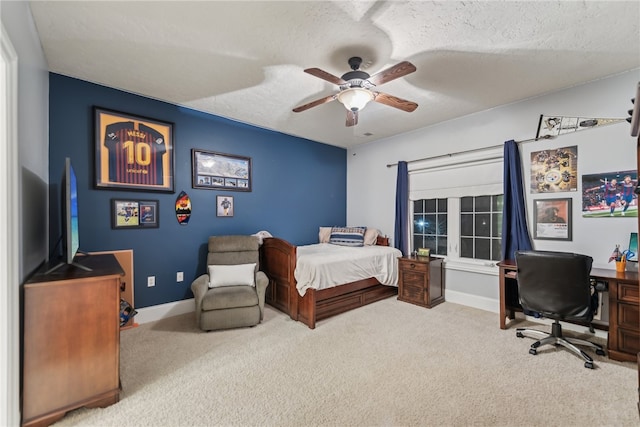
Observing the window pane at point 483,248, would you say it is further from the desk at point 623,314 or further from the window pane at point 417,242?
the desk at point 623,314

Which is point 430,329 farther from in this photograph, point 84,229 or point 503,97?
point 84,229

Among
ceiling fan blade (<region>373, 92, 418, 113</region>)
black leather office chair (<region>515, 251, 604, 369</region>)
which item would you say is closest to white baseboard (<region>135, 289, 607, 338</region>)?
black leather office chair (<region>515, 251, 604, 369</region>)

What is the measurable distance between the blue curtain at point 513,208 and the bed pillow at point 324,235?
2570mm

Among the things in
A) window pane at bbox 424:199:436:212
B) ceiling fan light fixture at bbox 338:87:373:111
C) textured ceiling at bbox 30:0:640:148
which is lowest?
window pane at bbox 424:199:436:212

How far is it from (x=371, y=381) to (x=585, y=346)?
2159 mm

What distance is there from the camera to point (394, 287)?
4.36 meters

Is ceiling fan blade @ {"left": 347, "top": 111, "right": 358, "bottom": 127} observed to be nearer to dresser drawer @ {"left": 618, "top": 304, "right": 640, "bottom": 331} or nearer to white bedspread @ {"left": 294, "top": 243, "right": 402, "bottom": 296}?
white bedspread @ {"left": 294, "top": 243, "right": 402, "bottom": 296}

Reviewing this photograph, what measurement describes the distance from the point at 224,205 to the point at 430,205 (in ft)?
10.2

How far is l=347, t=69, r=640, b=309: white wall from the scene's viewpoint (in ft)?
9.03

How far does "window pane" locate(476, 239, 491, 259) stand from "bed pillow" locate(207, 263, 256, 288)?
3043 mm

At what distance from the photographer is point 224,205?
3.90 metres

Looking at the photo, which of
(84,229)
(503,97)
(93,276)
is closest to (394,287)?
(503,97)

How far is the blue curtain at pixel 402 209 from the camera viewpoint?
177 inches

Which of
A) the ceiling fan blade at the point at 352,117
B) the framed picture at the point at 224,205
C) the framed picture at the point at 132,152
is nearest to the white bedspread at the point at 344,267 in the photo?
the framed picture at the point at 224,205
